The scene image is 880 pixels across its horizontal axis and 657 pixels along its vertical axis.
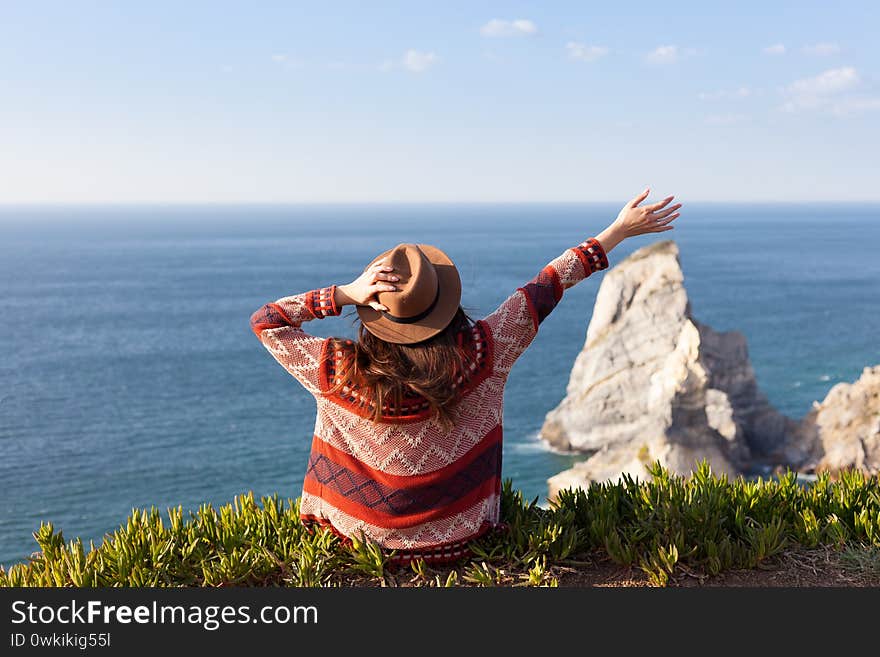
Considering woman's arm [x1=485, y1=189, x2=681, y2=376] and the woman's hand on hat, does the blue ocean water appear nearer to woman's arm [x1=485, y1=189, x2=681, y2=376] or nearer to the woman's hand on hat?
woman's arm [x1=485, y1=189, x2=681, y2=376]

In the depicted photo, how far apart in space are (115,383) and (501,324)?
71.5 m

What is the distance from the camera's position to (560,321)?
88.4 metres

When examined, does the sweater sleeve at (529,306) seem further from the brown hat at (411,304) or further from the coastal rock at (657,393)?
the coastal rock at (657,393)

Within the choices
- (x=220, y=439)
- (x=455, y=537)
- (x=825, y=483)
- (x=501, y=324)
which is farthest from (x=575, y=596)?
(x=220, y=439)

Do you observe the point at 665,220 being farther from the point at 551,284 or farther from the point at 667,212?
the point at 551,284

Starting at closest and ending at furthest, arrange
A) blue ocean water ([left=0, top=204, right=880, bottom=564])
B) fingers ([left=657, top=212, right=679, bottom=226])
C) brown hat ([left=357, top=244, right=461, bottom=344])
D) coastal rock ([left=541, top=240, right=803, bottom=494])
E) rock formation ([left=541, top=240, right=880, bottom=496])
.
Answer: brown hat ([left=357, top=244, right=461, bottom=344]), fingers ([left=657, top=212, right=679, bottom=226]), rock formation ([left=541, top=240, right=880, bottom=496]), coastal rock ([left=541, top=240, right=803, bottom=494]), blue ocean water ([left=0, top=204, right=880, bottom=564])

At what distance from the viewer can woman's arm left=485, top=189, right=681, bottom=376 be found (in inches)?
175

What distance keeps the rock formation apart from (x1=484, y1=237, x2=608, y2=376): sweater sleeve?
112 feet

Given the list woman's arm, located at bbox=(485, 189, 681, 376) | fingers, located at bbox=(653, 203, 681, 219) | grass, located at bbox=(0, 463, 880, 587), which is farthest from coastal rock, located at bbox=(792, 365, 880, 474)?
woman's arm, located at bbox=(485, 189, 681, 376)

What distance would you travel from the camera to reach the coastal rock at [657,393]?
136ft

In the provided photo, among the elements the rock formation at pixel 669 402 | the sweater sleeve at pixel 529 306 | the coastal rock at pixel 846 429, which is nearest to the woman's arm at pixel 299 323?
the sweater sleeve at pixel 529 306

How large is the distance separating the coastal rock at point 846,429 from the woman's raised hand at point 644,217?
3796 cm

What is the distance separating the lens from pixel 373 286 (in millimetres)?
4168

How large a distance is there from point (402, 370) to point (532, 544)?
4.83 feet
